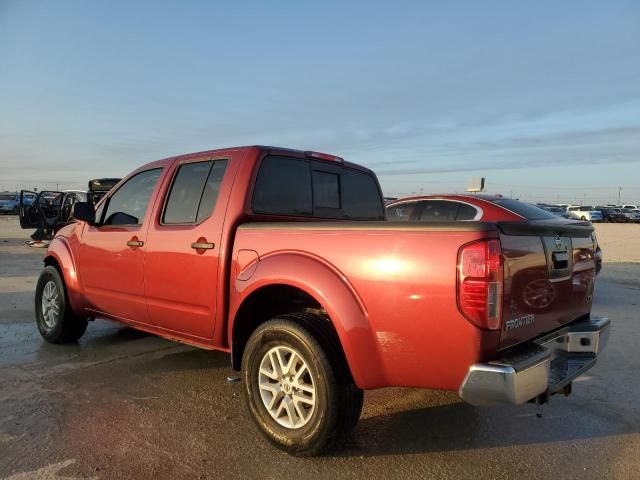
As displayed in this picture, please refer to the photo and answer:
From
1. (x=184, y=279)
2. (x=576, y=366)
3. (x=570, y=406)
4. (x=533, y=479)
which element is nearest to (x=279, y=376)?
(x=184, y=279)

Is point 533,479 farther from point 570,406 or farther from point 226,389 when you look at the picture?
point 226,389

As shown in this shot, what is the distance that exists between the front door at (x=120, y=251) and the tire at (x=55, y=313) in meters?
0.49

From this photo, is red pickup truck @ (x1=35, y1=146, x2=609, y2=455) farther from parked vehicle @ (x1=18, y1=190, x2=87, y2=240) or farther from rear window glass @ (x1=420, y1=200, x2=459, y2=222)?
parked vehicle @ (x1=18, y1=190, x2=87, y2=240)

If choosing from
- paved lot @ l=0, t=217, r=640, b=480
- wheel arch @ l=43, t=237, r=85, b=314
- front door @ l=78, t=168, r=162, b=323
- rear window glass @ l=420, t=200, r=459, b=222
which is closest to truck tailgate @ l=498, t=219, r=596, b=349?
paved lot @ l=0, t=217, r=640, b=480

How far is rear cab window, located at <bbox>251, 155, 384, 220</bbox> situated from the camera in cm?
398

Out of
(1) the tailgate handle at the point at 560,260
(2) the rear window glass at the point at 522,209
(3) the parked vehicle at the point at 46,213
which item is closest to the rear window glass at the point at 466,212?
(2) the rear window glass at the point at 522,209

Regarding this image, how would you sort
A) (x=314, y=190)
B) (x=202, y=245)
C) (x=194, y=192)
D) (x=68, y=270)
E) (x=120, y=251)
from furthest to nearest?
(x=68, y=270), (x=120, y=251), (x=314, y=190), (x=194, y=192), (x=202, y=245)

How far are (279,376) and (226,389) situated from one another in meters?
1.18

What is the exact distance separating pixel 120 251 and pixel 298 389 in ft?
7.54

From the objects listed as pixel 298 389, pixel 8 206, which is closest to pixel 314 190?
pixel 298 389

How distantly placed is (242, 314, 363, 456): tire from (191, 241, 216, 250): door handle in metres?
0.77

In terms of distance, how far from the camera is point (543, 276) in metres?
3.02

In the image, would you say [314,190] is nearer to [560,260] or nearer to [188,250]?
[188,250]

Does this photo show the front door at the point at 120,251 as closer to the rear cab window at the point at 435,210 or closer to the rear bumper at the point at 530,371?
the rear bumper at the point at 530,371
